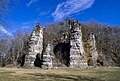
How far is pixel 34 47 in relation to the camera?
55.8m

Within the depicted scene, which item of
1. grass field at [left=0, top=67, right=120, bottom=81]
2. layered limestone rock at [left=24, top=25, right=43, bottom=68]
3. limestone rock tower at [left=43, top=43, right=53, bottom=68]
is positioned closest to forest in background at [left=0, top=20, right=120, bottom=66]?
layered limestone rock at [left=24, top=25, right=43, bottom=68]

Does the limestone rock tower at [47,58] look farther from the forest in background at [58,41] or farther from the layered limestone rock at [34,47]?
the forest in background at [58,41]

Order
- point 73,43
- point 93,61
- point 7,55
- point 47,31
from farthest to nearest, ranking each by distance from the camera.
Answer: point 47,31
point 7,55
point 93,61
point 73,43

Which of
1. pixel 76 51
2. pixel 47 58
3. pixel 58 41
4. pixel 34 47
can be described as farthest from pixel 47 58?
pixel 58 41

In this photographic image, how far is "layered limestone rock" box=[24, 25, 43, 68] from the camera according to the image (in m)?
53.5

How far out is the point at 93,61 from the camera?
188ft

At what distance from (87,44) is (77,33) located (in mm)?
7447

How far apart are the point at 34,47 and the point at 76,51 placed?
10815 mm

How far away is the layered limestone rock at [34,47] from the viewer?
2104 inches

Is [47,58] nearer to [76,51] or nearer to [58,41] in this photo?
[76,51]

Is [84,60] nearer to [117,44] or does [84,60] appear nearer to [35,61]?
[35,61]

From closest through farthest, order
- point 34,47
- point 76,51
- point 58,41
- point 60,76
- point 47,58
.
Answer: point 60,76 < point 47,58 < point 76,51 < point 34,47 < point 58,41

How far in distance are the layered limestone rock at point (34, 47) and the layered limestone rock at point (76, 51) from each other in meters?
8.00

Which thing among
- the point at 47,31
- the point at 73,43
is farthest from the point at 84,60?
the point at 47,31
